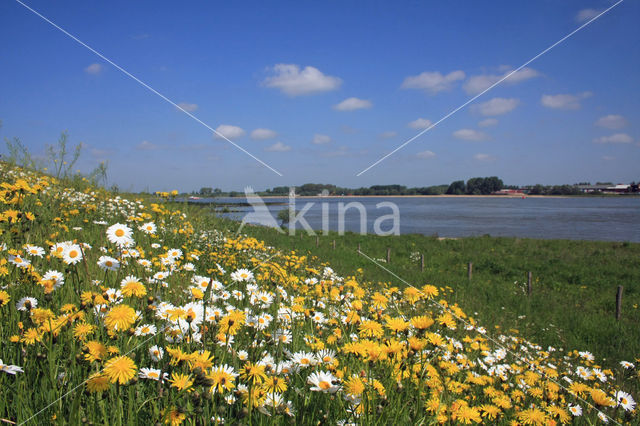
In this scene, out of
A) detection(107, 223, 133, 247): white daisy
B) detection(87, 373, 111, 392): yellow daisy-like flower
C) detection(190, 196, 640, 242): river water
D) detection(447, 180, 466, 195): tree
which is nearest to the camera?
detection(87, 373, 111, 392): yellow daisy-like flower

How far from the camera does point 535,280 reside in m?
16.6

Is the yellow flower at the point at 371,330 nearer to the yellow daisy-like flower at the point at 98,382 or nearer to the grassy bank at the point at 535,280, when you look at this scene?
the yellow daisy-like flower at the point at 98,382

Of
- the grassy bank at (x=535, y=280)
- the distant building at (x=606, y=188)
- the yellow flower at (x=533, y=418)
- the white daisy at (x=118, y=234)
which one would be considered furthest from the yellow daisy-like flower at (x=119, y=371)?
the distant building at (x=606, y=188)

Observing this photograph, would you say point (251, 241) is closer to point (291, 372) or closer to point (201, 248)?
point (201, 248)

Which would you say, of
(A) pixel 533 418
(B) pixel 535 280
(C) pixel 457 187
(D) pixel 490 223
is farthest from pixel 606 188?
(A) pixel 533 418

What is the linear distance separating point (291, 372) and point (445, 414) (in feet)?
2.74

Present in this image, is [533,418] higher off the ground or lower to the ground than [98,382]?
A: lower

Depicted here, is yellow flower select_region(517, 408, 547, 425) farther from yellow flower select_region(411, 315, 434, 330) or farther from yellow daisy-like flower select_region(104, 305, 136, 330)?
yellow daisy-like flower select_region(104, 305, 136, 330)

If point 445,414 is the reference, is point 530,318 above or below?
below

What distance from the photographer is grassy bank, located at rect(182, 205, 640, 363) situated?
9406 millimetres

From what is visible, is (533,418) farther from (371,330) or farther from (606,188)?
(606,188)

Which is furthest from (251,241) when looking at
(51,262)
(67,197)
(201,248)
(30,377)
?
(30,377)

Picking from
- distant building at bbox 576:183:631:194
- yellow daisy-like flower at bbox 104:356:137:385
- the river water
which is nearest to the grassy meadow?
yellow daisy-like flower at bbox 104:356:137:385

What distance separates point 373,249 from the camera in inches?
1016
